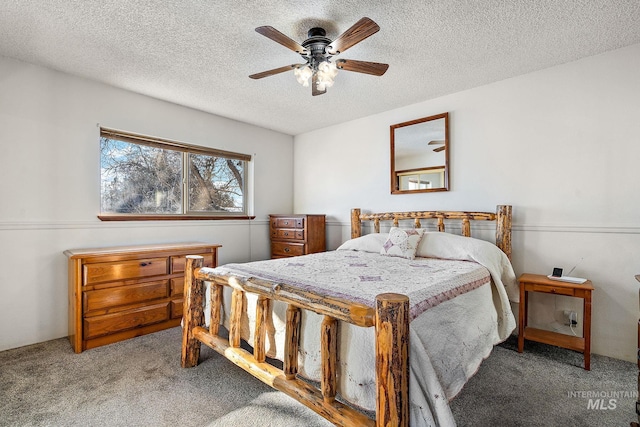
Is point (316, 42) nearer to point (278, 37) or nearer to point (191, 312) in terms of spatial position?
point (278, 37)

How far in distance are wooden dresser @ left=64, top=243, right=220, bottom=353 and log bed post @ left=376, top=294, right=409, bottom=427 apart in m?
2.59

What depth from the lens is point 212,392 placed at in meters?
2.00

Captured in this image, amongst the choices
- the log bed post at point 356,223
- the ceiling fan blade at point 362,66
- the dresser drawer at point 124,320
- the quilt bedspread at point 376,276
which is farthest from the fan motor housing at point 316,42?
the dresser drawer at point 124,320

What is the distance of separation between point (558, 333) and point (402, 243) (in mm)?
1494

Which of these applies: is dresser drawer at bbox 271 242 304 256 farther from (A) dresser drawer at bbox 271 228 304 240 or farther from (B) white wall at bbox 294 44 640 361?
(B) white wall at bbox 294 44 640 361

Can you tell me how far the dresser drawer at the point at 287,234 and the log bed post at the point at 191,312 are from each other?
2.03m

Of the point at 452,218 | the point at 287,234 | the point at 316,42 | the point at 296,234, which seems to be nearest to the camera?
the point at 316,42

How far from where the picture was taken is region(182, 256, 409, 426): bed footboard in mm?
1167

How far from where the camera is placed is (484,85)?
3205 mm

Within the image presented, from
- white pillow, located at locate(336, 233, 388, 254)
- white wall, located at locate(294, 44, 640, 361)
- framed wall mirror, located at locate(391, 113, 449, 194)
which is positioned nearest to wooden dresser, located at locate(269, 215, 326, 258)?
white pillow, located at locate(336, 233, 388, 254)

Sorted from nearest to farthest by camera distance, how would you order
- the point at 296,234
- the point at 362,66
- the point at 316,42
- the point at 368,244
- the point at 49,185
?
the point at 316,42, the point at 362,66, the point at 49,185, the point at 368,244, the point at 296,234

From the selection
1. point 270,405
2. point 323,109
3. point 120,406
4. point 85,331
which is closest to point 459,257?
point 270,405

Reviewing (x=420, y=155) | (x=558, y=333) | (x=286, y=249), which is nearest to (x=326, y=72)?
(x=420, y=155)

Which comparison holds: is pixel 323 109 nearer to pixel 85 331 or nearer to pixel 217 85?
pixel 217 85
